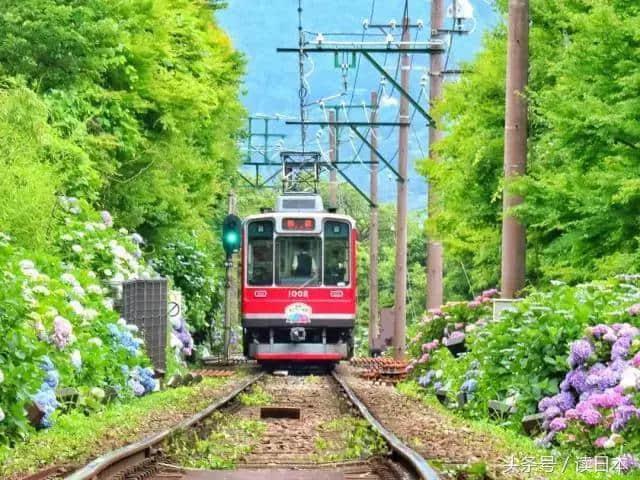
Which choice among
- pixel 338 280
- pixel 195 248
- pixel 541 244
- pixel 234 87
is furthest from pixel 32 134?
pixel 234 87

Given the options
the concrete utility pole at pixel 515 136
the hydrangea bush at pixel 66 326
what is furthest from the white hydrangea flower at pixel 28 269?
the concrete utility pole at pixel 515 136

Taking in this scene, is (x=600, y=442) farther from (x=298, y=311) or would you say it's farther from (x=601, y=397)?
(x=298, y=311)

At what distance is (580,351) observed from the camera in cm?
999

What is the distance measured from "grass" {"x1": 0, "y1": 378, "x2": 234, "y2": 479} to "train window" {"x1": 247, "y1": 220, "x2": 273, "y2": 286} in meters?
10.9

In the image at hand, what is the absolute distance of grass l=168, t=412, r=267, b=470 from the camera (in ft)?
29.8

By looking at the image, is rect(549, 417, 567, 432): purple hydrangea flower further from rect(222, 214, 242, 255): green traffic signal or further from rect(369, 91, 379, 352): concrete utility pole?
rect(369, 91, 379, 352): concrete utility pole

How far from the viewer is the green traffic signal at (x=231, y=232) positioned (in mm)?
26172

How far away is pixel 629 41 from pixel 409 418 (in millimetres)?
4347

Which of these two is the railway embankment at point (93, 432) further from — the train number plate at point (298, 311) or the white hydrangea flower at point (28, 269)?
the train number plate at point (298, 311)

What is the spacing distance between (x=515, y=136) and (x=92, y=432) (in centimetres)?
701

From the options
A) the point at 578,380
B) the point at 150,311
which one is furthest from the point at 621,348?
the point at 150,311

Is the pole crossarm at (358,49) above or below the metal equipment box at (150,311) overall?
above

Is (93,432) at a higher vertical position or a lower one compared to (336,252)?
lower

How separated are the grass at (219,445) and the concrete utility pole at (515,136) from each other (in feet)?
14.6
